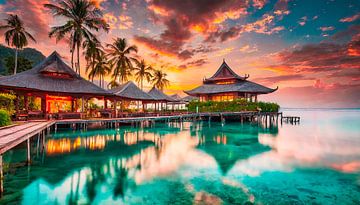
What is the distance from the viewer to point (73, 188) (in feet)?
24.1

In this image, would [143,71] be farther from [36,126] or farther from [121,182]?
[121,182]

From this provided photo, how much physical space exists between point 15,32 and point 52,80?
15080 millimetres

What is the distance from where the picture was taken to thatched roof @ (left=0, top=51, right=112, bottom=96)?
19.0 m

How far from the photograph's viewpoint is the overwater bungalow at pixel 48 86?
731 inches

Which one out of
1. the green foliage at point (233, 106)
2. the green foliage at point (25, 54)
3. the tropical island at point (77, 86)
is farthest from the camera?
the green foliage at point (25, 54)

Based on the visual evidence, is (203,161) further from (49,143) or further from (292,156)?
(49,143)

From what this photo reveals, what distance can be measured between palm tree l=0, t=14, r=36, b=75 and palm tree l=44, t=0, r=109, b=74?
10372 mm

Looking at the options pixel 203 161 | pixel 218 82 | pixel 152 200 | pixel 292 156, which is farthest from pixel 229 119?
pixel 152 200

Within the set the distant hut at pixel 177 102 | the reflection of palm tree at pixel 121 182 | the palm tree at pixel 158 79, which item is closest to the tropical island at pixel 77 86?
the distant hut at pixel 177 102

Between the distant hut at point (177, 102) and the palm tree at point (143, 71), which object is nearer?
the distant hut at point (177, 102)

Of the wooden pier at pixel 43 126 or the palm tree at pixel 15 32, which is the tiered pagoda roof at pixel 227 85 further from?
the palm tree at pixel 15 32

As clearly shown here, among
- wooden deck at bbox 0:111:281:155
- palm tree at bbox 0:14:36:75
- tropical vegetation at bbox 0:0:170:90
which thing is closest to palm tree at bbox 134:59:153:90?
tropical vegetation at bbox 0:0:170:90

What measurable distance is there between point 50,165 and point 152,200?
6556mm

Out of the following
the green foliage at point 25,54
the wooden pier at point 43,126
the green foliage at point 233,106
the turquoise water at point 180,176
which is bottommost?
the turquoise water at point 180,176
